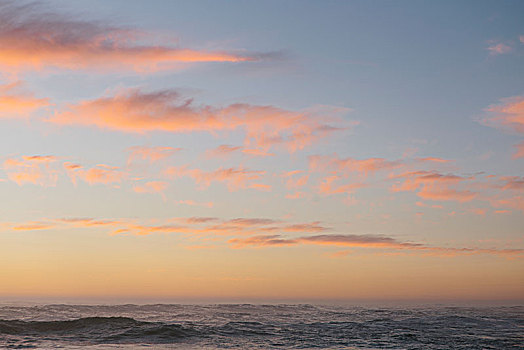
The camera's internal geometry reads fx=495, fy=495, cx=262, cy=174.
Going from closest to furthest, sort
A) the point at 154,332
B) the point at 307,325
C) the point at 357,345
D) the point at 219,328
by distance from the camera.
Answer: the point at 357,345, the point at 154,332, the point at 219,328, the point at 307,325

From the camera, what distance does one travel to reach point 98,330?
2842 cm

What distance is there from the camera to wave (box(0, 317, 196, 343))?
2561 centimetres

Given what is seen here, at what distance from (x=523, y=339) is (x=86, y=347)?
2078 centimetres

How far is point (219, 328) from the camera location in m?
29.7

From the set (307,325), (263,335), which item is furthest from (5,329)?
(307,325)

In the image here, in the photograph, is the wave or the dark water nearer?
the dark water

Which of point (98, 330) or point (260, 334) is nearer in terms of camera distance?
point (260, 334)

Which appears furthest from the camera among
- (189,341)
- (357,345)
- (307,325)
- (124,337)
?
(307,325)

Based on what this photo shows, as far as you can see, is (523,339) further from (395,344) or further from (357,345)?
(357,345)

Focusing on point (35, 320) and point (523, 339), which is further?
point (35, 320)

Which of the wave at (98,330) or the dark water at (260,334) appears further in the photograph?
the wave at (98,330)

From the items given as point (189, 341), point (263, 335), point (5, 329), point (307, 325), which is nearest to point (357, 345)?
point (263, 335)

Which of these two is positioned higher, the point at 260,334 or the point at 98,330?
the point at 260,334

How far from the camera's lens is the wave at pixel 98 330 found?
25.6 meters
